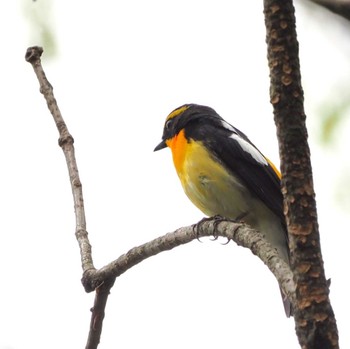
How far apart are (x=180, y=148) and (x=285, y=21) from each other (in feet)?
11.4

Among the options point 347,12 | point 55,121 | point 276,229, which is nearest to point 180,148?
point 276,229

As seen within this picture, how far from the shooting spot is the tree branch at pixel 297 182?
5.41 ft

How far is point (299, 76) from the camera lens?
1732 millimetres

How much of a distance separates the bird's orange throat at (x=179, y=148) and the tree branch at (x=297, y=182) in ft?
10.5

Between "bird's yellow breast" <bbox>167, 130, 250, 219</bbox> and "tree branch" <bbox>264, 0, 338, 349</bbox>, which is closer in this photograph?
"tree branch" <bbox>264, 0, 338, 349</bbox>

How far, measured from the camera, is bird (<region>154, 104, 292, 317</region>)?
480 centimetres

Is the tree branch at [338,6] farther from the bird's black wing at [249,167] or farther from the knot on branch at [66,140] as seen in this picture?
the bird's black wing at [249,167]

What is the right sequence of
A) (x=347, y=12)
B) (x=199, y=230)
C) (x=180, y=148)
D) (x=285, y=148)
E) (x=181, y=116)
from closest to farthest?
(x=347, y=12)
(x=285, y=148)
(x=199, y=230)
(x=180, y=148)
(x=181, y=116)

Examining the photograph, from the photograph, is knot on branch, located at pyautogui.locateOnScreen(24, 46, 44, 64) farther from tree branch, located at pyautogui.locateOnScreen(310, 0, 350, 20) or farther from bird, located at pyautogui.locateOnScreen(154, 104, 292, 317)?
tree branch, located at pyautogui.locateOnScreen(310, 0, 350, 20)

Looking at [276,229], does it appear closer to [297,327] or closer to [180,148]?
[180,148]

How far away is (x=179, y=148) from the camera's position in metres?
5.17

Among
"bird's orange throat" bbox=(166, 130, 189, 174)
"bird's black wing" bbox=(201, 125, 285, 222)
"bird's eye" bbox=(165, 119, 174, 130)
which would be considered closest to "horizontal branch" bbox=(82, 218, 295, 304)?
"bird's black wing" bbox=(201, 125, 285, 222)

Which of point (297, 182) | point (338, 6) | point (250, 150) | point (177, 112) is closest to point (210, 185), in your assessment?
point (250, 150)

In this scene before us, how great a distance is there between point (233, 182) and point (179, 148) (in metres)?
0.56
